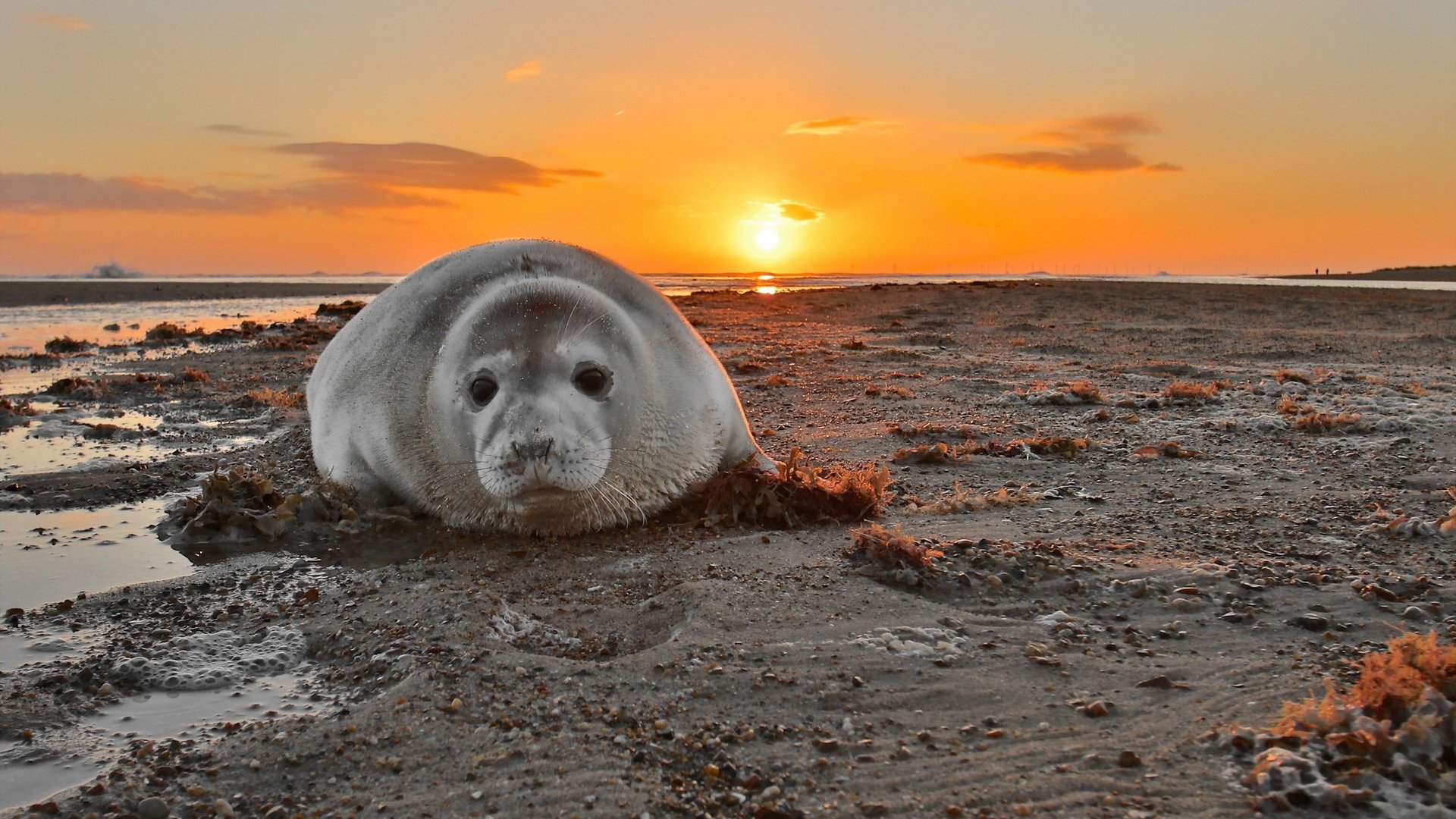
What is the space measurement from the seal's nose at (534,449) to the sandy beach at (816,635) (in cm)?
52

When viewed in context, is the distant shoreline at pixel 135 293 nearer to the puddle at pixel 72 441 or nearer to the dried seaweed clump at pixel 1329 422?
the puddle at pixel 72 441

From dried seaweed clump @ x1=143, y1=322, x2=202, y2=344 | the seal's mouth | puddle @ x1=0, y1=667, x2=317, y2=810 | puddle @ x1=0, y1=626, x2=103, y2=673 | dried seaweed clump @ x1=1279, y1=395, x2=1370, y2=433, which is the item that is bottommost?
puddle @ x1=0, y1=667, x2=317, y2=810

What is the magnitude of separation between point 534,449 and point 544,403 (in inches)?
9.8

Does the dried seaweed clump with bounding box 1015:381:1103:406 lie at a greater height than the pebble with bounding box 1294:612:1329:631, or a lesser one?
greater

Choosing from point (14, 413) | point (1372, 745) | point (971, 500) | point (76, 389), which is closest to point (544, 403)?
point (971, 500)

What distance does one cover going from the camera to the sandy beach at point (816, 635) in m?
2.45

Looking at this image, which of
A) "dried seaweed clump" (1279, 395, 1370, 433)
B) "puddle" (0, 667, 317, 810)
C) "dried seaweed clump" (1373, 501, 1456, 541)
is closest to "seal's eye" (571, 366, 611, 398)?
"puddle" (0, 667, 317, 810)

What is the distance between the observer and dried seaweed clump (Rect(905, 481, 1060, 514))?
200 inches

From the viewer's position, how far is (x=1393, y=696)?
2484mm

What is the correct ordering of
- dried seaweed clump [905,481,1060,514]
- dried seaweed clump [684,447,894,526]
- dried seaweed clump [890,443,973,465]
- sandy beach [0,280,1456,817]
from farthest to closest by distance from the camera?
1. dried seaweed clump [890,443,973,465]
2. dried seaweed clump [905,481,1060,514]
3. dried seaweed clump [684,447,894,526]
4. sandy beach [0,280,1456,817]

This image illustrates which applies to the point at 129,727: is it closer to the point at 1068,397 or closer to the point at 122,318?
the point at 1068,397

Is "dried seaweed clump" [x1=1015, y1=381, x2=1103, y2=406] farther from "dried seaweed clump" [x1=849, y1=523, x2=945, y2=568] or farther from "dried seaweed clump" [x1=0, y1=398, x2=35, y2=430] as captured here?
"dried seaweed clump" [x1=0, y1=398, x2=35, y2=430]

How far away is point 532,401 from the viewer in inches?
166

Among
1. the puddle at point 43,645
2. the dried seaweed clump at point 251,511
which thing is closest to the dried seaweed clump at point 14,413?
the dried seaweed clump at point 251,511
